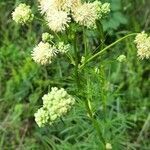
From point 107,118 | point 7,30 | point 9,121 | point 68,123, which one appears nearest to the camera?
point 107,118

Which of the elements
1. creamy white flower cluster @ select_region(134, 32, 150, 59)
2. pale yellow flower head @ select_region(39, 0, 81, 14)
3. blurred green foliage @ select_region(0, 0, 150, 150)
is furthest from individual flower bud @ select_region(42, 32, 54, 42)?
Result: blurred green foliage @ select_region(0, 0, 150, 150)

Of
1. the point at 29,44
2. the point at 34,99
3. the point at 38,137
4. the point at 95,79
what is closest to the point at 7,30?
the point at 29,44

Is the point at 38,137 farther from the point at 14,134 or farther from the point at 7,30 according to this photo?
the point at 7,30

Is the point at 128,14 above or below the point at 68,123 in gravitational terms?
above

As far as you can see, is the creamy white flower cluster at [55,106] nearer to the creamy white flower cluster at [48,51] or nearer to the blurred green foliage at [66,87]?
the creamy white flower cluster at [48,51]

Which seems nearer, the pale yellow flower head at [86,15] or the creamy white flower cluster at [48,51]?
the pale yellow flower head at [86,15]

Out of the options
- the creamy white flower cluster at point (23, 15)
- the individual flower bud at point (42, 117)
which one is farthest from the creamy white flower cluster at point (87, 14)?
the individual flower bud at point (42, 117)

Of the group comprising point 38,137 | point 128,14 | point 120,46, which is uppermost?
point 128,14
